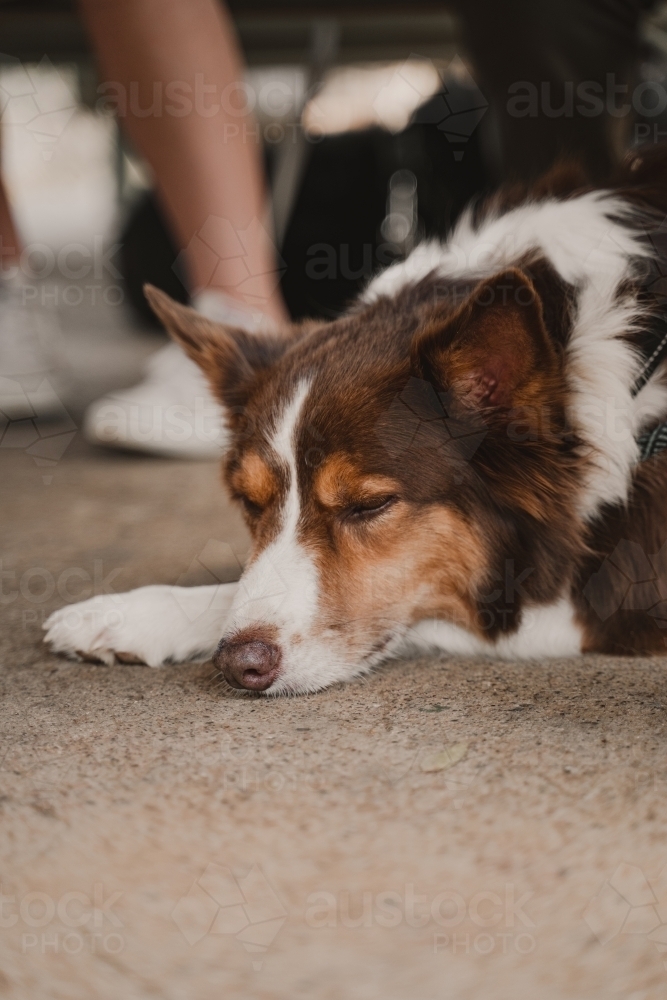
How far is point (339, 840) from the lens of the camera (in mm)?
1182

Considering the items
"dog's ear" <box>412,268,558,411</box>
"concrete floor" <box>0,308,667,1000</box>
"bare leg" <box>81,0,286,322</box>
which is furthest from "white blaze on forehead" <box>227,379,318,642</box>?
"bare leg" <box>81,0,286,322</box>

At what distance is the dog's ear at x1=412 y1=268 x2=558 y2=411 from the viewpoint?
1535 mm

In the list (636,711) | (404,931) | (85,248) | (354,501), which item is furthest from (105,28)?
(85,248)

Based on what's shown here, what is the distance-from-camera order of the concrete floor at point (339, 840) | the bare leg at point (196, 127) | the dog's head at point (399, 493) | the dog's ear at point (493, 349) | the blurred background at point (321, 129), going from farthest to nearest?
the blurred background at point (321, 129) < the bare leg at point (196, 127) < the dog's head at point (399, 493) < the dog's ear at point (493, 349) < the concrete floor at point (339, 840)

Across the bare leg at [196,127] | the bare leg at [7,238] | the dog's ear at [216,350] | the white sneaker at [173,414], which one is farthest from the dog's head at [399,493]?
the bare leg at [7,238]

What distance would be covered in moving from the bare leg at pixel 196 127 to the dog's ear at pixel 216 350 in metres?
1.18

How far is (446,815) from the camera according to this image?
122 cm

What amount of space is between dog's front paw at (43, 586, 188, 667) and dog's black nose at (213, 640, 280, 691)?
25cm

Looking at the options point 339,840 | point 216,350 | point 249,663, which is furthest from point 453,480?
point 339,840

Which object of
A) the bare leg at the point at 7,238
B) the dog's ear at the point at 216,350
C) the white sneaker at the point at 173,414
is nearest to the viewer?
the dog's ear at the point at 216,350

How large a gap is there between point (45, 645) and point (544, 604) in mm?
1010

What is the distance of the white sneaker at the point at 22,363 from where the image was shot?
371 cm

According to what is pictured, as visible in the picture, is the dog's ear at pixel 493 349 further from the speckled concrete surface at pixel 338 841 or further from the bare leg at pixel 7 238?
the bare leg at pixel 7 238

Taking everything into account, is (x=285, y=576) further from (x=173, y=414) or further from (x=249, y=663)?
(x=173, y=414)
